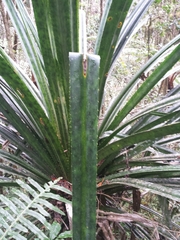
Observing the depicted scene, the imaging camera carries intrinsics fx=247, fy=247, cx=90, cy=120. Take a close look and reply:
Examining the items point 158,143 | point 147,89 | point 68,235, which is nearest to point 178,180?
point 158,143

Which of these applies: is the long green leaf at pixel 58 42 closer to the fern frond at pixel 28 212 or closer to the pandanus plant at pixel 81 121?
the pandanus plant at pixel 81 121

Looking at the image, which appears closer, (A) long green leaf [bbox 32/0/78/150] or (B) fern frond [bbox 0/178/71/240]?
(B) fern frond [bbox 0/178/71/240]

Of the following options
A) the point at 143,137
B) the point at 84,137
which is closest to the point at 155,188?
the point at 143,137

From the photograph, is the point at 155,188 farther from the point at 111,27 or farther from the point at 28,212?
the point at 111,27

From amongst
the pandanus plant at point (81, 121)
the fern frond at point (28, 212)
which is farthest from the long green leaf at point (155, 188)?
the fern frond at point (28, 212)

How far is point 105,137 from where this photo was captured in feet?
2.26

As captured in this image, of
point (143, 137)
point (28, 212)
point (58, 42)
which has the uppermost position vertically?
point (58, 42)

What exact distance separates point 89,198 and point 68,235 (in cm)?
12

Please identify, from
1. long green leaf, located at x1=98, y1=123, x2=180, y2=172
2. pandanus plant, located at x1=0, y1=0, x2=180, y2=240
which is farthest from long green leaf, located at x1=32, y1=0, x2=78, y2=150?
long green leaf, located at x1=98, y1=123, x2=180, y2=172

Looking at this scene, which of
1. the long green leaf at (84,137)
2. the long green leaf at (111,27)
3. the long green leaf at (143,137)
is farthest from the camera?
the long green leaf at (111,27)

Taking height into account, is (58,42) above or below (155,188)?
above

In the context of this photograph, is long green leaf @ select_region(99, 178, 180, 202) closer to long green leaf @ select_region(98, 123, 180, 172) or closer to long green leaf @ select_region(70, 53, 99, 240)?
long green leaf @ select_region(98, 123, 180, 172)

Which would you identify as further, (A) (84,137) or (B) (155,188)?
(B) (155,188)

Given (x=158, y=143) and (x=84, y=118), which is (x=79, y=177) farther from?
(x=158, y=143)
